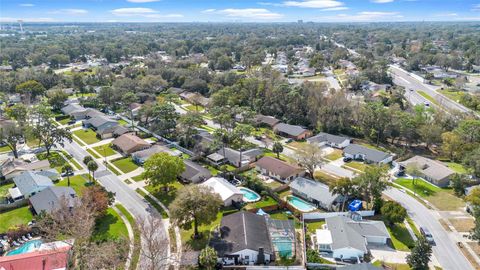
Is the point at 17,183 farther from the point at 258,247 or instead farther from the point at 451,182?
the point at 451,182

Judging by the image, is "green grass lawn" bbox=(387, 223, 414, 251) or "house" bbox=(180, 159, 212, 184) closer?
"green grass lawn" bbox=(387, 223, 414, 251)

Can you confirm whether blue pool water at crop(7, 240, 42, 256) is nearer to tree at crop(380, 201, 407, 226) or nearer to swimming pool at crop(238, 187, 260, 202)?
swimming pool at crop(238, 187, 260, 202)

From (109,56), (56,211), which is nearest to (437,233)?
(56,211)

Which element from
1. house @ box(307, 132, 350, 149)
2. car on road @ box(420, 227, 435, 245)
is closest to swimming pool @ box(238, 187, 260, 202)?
car on road @ box(420, 227, 435, 245)

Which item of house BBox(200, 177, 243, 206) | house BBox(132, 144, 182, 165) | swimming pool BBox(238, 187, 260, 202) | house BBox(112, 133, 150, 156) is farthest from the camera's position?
house BBox(112, 133, 150, 156)

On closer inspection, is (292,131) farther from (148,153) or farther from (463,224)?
(463,224)
